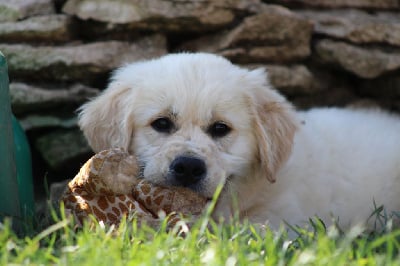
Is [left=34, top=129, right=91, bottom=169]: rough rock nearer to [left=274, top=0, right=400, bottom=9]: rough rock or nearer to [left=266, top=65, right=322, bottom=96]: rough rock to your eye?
[left=266, top=65, right=322, bottom=96]: rough rock

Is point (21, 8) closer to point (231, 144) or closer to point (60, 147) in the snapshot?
point (60, 147)

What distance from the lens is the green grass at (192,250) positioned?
2.46 metres

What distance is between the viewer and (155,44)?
5645 mm

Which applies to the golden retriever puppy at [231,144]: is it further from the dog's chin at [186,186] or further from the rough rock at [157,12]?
the rough rock at [157,12]

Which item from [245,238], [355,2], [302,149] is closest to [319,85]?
[355,2]

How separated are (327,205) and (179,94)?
1269 mm

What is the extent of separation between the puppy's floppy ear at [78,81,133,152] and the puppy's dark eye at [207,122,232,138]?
1.58ft

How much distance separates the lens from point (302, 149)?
14.5ft

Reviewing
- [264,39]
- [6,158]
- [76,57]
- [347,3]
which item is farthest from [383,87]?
[6,158]

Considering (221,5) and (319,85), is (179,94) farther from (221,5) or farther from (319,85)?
(319,85)

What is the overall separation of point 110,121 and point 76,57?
1.59 m

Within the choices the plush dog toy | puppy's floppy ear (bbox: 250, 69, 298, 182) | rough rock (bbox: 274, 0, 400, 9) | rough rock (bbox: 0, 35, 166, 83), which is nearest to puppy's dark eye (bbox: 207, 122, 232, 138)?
puppy's floppy ear (bbox: 250, 69, 298, 182)

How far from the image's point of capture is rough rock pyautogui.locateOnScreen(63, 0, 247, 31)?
544 centimetres

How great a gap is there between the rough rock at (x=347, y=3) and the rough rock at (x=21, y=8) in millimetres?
2038
